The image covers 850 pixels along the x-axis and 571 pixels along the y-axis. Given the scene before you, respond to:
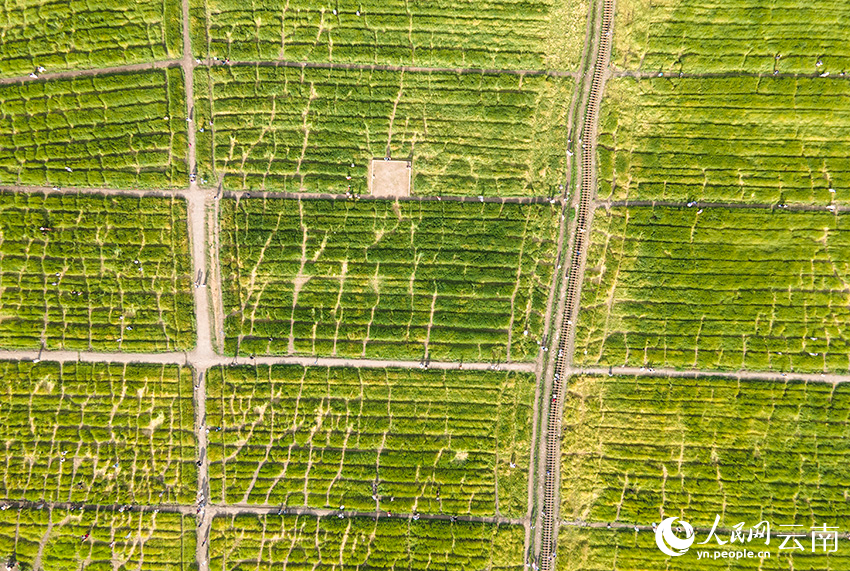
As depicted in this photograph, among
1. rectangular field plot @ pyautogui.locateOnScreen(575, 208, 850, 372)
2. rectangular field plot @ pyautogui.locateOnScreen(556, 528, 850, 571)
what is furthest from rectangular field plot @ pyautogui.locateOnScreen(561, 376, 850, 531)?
Answer: rectangular field plot @ pyautogui.locateOnScreen(575, 208, 850, 372)

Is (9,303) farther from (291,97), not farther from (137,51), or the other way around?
(291,97)

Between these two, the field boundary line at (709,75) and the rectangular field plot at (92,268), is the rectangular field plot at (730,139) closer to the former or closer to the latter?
the field boundary line at (709,75)

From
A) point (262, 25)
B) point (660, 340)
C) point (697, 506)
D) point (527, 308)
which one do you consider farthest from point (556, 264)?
point (262, 25)

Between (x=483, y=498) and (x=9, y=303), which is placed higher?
(x=9, y=303)

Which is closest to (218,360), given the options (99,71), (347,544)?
(347,544)

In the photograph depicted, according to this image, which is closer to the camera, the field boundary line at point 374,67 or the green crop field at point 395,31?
the green crop field at point 395,31

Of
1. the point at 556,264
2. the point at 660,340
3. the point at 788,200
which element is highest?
the point at 788,200

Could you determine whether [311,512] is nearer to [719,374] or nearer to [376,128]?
[376,128]

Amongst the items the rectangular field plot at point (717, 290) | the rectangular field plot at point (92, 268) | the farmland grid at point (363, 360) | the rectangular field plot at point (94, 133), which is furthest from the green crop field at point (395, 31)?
the rectangular field plot at point (717, 290)
